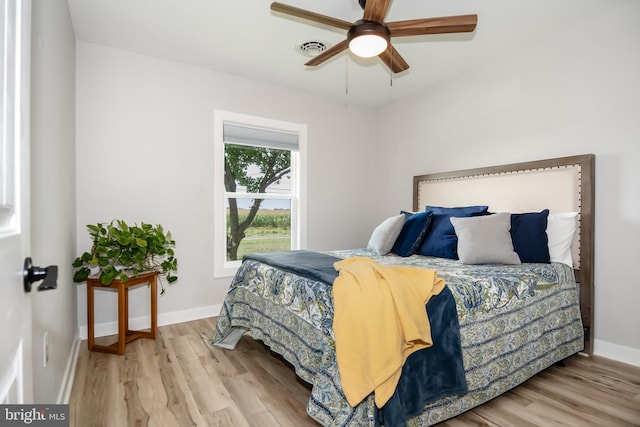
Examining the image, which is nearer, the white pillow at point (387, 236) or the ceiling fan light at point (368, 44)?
the ceiling fan light at point (368, 44)

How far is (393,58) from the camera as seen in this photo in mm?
2428

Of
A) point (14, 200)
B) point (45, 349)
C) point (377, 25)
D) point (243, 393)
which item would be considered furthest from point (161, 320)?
point (377, 25)

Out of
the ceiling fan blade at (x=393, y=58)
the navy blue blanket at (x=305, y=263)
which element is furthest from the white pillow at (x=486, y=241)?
the ceiling fan blade at (x=393, y=58)

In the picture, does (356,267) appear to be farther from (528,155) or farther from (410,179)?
(410,179)

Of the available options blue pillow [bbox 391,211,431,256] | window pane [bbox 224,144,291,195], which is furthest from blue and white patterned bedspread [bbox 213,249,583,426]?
window pane [bbox 224,144,291,195]

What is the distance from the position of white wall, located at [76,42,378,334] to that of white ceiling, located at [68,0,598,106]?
181mm

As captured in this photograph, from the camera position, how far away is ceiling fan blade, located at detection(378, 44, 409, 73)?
2311mm

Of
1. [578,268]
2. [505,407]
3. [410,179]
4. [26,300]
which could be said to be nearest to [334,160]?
[410,179]

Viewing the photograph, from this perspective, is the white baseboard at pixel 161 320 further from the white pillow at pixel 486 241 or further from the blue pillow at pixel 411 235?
the white pillow at pixel 486 241

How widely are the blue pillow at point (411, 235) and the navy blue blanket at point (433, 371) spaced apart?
1.34m

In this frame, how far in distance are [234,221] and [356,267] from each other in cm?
245

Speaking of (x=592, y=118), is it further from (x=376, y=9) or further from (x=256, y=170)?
(x=256, y=170)

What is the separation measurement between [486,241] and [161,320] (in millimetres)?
3037

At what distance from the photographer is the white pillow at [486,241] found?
254 cm
